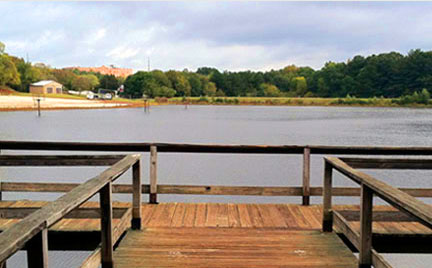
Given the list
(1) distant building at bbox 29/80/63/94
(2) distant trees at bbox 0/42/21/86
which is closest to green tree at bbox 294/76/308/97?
(1) distant building at bbox 29/80/63/94

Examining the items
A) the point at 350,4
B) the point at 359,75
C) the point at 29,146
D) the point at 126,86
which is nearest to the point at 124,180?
the point at 29,146

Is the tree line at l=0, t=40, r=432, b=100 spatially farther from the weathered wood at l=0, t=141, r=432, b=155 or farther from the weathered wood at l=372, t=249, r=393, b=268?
the weathered wood at l=372, t=249, r=393, b=268

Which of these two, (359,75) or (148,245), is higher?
(359,75)

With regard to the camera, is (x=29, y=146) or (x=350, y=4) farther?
(x=350, y=4)

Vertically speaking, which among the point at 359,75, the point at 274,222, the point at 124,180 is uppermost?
the point at 359,75

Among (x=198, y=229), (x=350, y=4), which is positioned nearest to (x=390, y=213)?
(x=198, y=229)

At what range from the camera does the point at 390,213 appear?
152 inches

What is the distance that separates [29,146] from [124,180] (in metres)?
13.1

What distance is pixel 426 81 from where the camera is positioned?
336 ft

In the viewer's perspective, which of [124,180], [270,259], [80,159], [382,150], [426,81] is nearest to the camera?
[270,259]

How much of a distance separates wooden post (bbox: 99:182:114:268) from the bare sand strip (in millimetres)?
104594

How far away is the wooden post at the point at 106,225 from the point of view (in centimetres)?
295

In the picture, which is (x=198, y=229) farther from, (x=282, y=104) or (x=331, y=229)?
(x=282, y=104)

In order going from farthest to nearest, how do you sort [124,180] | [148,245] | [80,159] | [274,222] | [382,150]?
[124,180] < [382,150] < [274,222] < [80,159] < [148,245]
